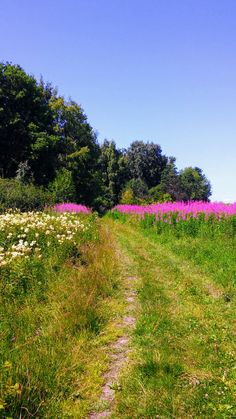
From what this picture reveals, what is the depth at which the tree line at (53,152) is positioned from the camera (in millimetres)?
27688

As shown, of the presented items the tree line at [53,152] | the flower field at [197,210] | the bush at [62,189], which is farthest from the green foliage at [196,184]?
the flower field at [197,210]

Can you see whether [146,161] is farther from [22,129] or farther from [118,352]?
[118,352]

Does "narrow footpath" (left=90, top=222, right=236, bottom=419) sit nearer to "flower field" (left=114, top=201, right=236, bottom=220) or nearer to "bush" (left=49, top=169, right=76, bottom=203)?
"flower field" (left=114, top=201, right=236, bottom=220)

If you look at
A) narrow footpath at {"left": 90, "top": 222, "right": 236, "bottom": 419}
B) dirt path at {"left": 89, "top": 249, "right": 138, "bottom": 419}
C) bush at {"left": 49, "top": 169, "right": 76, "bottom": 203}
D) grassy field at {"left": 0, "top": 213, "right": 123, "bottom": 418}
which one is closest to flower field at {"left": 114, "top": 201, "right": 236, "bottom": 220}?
narrow footpath at {"left": 90, "top": 222, "right": 236, "bottom": 419}

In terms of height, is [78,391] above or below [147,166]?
below

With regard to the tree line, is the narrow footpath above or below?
below

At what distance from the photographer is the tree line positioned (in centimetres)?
2769

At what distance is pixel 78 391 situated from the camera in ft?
11.5

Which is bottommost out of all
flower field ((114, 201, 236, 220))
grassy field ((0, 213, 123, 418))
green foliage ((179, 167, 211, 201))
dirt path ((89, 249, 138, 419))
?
dirt path ((89, 249, 138, 419))

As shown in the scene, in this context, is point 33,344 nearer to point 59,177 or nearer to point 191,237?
point 191,237

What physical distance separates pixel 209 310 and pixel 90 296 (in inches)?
81.7

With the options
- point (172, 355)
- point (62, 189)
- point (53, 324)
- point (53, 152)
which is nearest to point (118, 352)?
point (172, 355)

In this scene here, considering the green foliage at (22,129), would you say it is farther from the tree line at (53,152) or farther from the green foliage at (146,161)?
the green foliage at (146,161)

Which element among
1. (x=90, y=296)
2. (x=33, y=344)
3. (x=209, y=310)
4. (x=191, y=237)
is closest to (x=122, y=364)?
(x=33, y=344)
